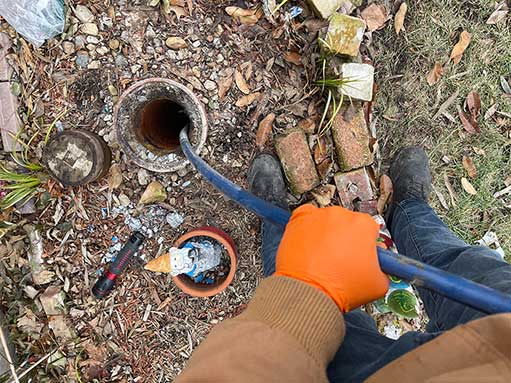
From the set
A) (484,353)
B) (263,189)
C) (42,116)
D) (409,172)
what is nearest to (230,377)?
(484,353)

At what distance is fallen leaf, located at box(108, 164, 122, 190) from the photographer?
212 cm

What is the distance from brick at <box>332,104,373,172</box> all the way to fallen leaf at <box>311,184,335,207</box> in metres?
0.12

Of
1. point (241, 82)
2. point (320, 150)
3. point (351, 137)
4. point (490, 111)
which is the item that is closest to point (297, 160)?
point (320, 150)

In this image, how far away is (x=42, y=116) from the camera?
2.12m

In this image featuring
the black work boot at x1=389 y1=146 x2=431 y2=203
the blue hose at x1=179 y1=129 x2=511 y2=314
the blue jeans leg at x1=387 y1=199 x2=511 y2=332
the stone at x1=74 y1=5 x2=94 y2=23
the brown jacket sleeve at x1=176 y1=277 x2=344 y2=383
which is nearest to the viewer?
the brown jacket sleeve at x1=176 y1=277 x2=344 y2=383

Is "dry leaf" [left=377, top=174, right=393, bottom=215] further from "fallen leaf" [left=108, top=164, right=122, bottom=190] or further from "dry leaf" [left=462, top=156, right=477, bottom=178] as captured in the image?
"fallen leaf" [left=108, top=164, right=122, bottom=190]

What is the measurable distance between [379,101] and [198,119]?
839mm

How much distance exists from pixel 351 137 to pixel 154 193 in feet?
2.91

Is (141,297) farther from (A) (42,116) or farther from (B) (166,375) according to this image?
(A) (42,116)

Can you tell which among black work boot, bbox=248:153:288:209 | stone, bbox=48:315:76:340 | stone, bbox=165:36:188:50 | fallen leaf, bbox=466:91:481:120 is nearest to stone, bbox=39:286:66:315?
stone, bbox=48:315:76:340

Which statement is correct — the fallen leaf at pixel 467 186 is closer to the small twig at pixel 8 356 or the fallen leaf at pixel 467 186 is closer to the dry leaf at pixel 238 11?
the dry leaf at pixel 238 11

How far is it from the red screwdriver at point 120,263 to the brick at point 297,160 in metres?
0.71

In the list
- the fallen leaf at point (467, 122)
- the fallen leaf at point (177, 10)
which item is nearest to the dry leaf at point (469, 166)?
the fallen leaf at point (467, 122)

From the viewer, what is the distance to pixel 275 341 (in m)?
1.08
